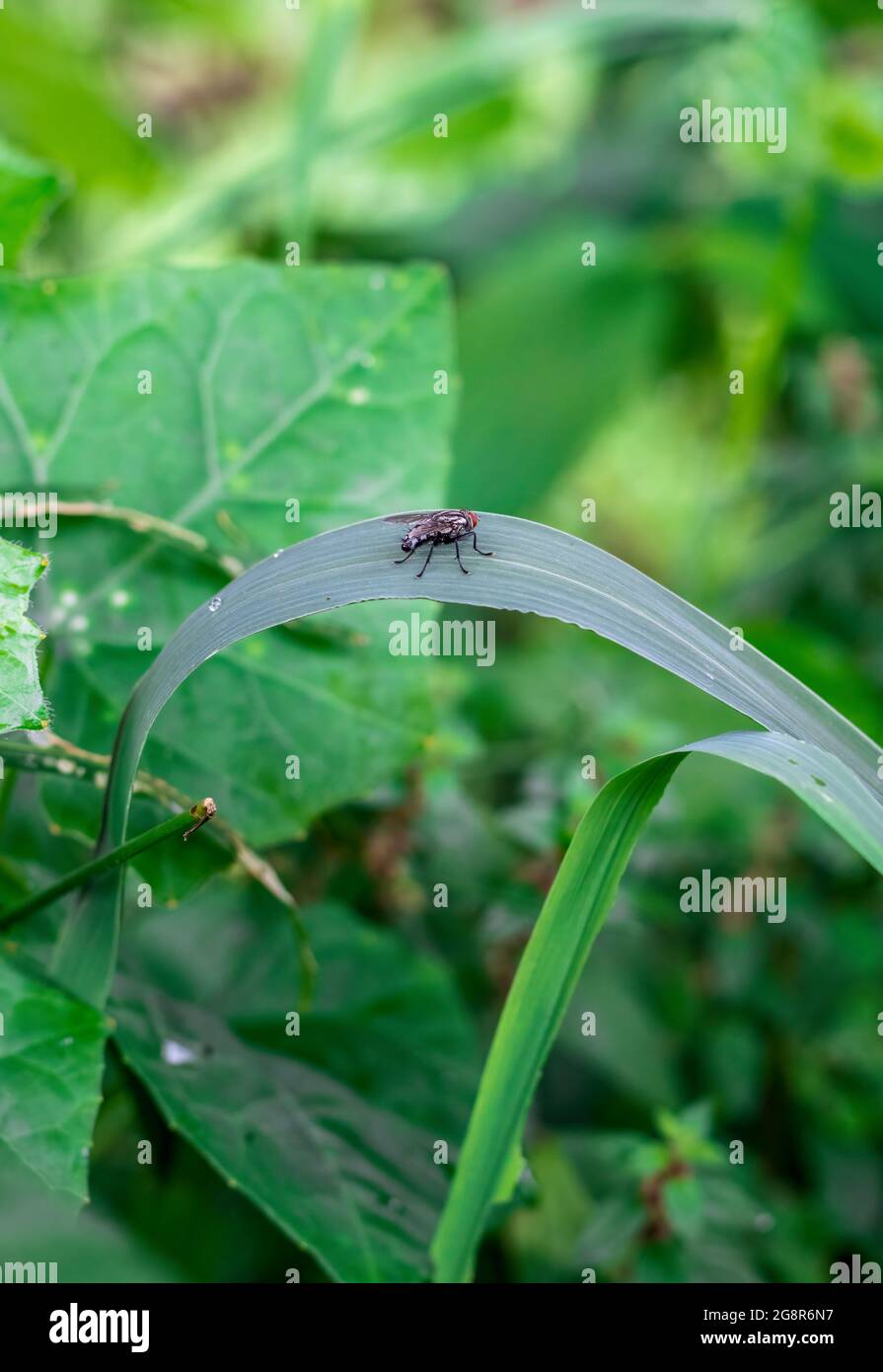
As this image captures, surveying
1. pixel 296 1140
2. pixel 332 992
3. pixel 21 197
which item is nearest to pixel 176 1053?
pixel 296 1140

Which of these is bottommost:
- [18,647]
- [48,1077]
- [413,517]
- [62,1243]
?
[62,1243]

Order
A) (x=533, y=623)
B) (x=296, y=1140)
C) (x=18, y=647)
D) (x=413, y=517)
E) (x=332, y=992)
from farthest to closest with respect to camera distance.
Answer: (x=533, y=623)
(x=332, y=992)
(x=296, y=1140)
(x=413, y=517)
(x=18, y=647)

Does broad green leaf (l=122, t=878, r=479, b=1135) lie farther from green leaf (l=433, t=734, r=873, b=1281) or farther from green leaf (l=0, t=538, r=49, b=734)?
green leaf (l=0, t=538, r=49, b=734)

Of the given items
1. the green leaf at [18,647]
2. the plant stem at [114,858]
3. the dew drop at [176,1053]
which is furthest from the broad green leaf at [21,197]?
the dew drop at [176,1053]

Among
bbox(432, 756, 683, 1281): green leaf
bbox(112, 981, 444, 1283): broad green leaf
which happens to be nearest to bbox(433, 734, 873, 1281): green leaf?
bbox(432, 756, 683, 1281): green leaf

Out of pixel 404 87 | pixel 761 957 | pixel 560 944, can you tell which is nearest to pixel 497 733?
pixel 761 957

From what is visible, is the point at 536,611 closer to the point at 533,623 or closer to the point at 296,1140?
the point at 296,1140

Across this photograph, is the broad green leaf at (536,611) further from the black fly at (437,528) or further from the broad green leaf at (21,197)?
the broad green leaf at (21,197)
